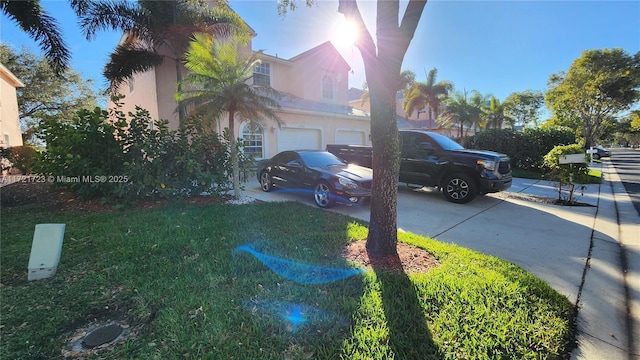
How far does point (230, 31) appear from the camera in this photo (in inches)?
419

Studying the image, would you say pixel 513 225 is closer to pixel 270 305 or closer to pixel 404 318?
pixel 404 318

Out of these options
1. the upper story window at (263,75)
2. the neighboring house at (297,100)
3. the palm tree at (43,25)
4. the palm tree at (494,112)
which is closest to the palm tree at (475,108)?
the palm tree at (494,112)

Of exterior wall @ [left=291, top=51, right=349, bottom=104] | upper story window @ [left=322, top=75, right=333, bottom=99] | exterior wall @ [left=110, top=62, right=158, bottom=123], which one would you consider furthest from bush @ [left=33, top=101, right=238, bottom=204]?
upper story window @ [left=322, top=75, right=333, bottom=99]

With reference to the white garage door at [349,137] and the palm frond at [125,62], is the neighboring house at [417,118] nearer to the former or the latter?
the white garage door at [349,137]

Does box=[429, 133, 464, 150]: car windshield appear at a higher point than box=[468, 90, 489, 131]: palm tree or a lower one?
lower

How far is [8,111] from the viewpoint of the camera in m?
15.6

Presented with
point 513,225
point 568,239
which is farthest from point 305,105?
point 568,239

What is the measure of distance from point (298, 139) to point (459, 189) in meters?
8.02

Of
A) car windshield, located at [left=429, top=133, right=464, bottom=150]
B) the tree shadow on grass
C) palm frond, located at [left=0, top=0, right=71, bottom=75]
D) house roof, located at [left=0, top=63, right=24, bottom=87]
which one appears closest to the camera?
the tree shadow on grass

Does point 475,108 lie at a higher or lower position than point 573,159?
higher

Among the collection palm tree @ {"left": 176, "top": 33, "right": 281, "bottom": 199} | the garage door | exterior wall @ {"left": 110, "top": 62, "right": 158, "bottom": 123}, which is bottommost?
the garage door

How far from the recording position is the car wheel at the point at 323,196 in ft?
22.9

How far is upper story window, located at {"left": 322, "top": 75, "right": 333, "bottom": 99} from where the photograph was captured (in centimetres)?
1722

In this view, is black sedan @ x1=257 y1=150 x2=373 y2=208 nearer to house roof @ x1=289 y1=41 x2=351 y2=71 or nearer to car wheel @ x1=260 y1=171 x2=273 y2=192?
car wheel @ x1=260 y1=171 x2=273 y2=192
